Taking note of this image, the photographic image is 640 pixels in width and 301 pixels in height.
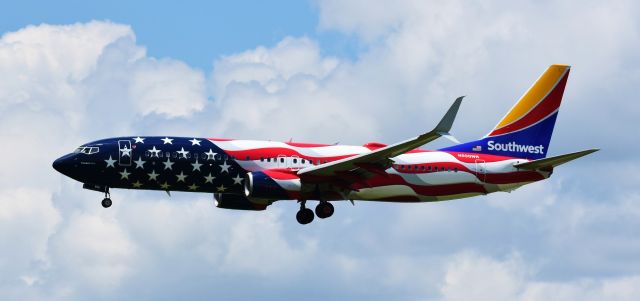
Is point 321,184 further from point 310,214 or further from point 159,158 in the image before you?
point 159,158

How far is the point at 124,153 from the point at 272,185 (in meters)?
8.98

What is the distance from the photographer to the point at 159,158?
83.2m

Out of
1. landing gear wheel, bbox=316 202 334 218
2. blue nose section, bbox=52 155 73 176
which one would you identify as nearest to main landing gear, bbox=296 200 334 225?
landing gear wheel, bbox=316 202 334 218

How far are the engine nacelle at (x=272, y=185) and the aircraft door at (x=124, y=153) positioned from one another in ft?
23.4

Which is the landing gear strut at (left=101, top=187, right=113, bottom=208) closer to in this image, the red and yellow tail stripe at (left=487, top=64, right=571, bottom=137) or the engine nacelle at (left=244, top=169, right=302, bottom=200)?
the engine nacelle at (left=244, top=169, right=302, bottom=200)

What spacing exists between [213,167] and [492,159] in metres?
19.4

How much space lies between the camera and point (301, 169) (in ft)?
→ 281

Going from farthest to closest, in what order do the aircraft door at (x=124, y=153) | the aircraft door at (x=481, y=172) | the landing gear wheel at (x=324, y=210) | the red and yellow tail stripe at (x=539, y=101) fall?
the red and yellow tail stripe at (x=539, y=101)
the aircraft door at (x=481, y=172)
the landing gear wheel at (x=324, y=210)
the aircraft door at (x=124, y=153)

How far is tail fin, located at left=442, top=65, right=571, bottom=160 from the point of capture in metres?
94.1

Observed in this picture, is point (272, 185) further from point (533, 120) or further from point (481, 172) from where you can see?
point (533, 120)

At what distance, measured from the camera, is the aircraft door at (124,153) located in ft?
273

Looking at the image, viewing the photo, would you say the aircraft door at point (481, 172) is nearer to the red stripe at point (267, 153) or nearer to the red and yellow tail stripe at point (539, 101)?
the red and yellow tail stripe at point (539, 101)

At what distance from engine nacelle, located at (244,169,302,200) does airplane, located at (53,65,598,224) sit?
2.3 inches

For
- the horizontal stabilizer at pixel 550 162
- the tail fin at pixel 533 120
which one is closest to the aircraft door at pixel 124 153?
the tail fin at pixel 533 120
